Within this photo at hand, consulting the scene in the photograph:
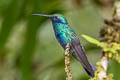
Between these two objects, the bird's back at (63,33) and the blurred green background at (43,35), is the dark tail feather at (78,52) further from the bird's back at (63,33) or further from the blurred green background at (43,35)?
the blurred green background at (43,35)

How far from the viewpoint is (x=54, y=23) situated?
1386 millimetres

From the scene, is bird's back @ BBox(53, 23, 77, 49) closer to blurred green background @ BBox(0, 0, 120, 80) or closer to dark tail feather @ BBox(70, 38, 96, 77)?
dark tail feather @ BBox(70, 38, 96, 77)

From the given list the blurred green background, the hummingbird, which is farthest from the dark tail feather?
the blurred green background

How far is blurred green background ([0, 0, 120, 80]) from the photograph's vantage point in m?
2.62

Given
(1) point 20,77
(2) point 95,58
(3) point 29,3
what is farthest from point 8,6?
(2) point 95,58

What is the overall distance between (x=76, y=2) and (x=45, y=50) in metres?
0.55

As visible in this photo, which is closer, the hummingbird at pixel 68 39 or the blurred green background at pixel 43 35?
the hummingbird at pixel 68 39

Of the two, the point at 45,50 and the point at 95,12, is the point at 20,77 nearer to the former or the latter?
the point at 45,50

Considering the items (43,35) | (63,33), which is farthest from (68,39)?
(43,35)

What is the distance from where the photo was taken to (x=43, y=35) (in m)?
3.40

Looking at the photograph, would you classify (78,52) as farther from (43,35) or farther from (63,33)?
(43,35)

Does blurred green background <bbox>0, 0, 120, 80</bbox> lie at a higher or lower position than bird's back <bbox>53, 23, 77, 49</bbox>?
lower

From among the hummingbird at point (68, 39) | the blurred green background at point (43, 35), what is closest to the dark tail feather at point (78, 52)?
the hummingbird at point (68, 39)

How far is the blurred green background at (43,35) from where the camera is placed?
2.62 meters
